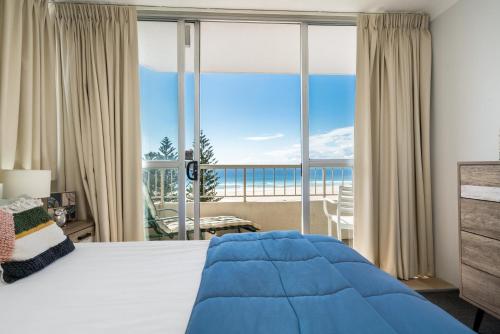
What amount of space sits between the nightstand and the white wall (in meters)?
3.17

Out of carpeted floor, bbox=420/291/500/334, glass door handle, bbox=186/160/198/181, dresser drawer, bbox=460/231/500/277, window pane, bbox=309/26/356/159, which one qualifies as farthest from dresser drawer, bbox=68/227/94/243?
carpeted floor, bbox=420/291/500/334

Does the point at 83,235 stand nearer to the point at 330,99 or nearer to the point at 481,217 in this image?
Result: the point at 330,99

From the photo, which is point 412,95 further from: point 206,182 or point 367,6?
point 206,182

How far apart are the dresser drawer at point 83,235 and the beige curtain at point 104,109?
78 millimetres

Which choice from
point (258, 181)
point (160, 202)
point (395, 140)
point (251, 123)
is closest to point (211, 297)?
point (160, 202)

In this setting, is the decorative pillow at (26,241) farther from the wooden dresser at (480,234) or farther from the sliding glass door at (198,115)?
the wooden dresser at (480,234)

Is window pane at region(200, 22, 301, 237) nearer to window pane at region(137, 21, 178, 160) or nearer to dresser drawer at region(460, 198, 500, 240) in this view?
window pane at region(137, 21, 178, 160)

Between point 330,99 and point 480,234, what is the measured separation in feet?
5.67

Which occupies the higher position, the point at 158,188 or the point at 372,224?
the point at 158,188

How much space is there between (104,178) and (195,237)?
1022mm

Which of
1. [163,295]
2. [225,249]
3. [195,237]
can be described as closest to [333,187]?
[195,237]

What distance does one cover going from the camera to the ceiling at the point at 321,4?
8.37 feet

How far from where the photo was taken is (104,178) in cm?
250

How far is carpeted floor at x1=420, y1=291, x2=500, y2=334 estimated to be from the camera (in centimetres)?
191
